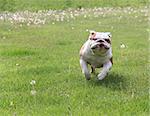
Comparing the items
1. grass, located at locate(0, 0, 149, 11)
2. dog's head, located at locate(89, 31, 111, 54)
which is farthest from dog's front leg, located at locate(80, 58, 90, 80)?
grass, located at locate(0, 0, 149, 11)

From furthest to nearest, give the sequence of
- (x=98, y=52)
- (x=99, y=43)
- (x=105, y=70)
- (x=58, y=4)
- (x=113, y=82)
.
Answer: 1. (x=58, y=4)
2. (x=113, y=82)
3. (x=105, y=70)
4. (x=98, y=52)
5. (x=99, y=43)

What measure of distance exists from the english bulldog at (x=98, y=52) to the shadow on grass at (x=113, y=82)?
16 cm

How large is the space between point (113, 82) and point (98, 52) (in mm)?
954

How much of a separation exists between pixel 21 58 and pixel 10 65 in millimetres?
1309

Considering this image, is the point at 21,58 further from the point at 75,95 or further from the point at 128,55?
the point at 75,95

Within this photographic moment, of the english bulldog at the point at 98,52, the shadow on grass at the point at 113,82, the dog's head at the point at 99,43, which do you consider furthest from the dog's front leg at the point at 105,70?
the dog's head at the point at 99,43

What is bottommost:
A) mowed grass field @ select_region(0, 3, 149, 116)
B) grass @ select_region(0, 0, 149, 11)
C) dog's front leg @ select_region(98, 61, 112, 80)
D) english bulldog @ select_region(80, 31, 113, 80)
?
grass @ select_region(0, 0, 149, 11)

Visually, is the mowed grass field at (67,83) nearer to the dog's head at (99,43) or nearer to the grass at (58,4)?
the dog's head at (99,43)

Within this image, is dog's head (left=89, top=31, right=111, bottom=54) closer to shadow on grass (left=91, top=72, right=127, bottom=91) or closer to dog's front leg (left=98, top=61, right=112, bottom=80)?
dog's front leg (left=98, top=61, right=112, bottom=80)

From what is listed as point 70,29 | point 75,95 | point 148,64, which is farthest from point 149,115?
point 70,29

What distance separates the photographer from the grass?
43.8 m

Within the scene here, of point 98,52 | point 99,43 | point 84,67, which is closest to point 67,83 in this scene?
point 84,67

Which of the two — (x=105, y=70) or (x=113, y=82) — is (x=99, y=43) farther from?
(x=113, y=82)

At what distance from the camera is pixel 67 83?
1016cm
